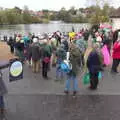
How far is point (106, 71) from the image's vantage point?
1386cm

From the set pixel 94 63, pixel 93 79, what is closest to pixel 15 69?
pixel 94 63

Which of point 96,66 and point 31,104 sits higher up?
point 96,66

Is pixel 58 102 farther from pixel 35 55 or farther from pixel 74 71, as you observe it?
pixel 35 55

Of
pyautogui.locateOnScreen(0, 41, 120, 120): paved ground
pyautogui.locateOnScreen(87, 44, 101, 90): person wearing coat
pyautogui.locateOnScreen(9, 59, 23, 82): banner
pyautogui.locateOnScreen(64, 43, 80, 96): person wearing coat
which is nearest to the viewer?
pyautogui.locateOnScreen(9, 59, 23, 82): banner

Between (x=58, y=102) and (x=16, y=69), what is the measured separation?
171 cm

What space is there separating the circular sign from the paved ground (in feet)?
2.98

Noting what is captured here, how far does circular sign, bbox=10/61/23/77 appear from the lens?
7862mm

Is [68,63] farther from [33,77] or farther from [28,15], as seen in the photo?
[28,15]

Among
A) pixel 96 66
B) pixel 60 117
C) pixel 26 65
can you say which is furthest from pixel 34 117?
pixel 26 65

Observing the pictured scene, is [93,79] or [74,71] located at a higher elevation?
[74,71]

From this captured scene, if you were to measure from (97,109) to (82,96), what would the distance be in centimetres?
129

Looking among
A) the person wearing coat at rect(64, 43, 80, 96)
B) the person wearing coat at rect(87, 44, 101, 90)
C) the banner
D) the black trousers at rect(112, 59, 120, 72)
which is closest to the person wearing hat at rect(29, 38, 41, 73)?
the black trousers at rect(112, 59, 120, 72)

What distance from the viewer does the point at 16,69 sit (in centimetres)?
796

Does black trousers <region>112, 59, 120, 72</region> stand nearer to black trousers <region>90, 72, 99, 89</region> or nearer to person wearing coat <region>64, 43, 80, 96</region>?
black trousers <region>90, 72, 99, 89</region>
